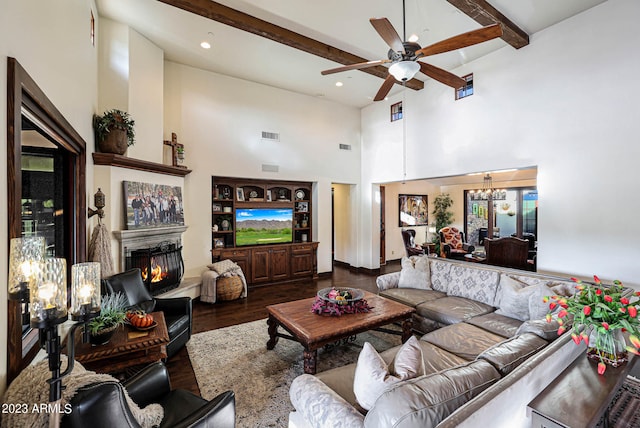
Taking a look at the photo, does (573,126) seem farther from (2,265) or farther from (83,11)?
(83,11)

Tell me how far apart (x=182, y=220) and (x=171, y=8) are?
10.6 feet

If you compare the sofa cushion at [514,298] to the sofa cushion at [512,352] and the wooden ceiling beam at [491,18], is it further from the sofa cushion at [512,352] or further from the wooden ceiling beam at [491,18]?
the wooden ceiling beam at [491,18]

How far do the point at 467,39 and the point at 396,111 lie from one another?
4142mm

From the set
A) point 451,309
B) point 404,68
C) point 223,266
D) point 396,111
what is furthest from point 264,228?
point 404,68

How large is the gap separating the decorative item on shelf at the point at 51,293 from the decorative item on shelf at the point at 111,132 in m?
2.88

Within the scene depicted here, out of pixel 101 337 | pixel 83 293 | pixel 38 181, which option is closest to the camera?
pixel 83 293

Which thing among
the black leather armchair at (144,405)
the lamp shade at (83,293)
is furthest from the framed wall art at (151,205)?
the lamp shade at (83,293)

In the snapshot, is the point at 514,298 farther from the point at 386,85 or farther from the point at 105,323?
the point at 105,323

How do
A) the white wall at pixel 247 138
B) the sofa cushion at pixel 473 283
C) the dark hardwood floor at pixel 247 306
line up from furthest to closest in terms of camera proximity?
the white wall at pixel 247 138 < the sofa cushion at pixel 473 283 < the dark hardwood floor at pixel 247 306

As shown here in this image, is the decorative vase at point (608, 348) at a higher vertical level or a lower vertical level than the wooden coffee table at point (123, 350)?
higher

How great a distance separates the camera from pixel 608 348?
1657 mm

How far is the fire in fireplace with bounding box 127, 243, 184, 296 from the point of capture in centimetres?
411

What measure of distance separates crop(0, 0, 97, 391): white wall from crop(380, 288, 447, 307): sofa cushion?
354 centimetres

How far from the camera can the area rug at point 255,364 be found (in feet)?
7.56
